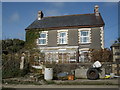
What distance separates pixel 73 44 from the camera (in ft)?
72.2

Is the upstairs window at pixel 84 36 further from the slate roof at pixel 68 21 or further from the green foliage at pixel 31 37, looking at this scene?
the green foliage at pixel 31 37

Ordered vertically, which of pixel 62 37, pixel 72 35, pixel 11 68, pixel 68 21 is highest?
pixel 68 21

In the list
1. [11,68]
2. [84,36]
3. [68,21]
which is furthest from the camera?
[68,21]

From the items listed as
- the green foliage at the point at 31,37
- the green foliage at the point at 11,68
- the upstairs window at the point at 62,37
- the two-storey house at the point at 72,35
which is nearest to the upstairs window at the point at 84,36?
the two-storey house at the point at 72,35

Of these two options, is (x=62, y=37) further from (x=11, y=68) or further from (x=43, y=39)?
(x=11, y=68)

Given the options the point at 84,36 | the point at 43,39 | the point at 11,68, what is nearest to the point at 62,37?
the point at 43,39

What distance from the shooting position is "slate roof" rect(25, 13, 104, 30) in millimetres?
22427

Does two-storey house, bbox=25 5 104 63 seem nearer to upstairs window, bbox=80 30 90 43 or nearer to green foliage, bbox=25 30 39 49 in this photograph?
upstairs window, bbox=80 30 90 43

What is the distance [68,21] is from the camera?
951 inches

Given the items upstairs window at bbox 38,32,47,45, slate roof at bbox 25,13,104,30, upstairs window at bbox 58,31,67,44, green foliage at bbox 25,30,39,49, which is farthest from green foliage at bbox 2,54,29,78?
slate roof at bbox 25,13,104,30

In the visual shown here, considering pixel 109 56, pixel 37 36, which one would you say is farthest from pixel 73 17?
pixel 109 56

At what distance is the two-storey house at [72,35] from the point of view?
21.4m

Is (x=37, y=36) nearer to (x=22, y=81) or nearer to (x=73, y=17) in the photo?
(x=73, y=17)

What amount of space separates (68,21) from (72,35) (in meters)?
2.93
